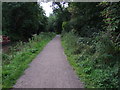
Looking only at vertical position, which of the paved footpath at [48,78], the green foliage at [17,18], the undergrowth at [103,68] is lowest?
the paved footpath at [48,78]

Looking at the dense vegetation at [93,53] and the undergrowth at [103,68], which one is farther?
the dense vegetation at [93,53]

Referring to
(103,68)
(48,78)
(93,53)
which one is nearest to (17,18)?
(93,53)

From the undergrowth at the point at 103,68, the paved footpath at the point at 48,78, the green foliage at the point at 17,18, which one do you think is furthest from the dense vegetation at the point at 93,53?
the green foliage at the point at 17,18

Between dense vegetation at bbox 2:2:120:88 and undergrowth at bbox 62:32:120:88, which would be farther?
dense vegetation at bbox 2:2:120:88

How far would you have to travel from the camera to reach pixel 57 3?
33.0m

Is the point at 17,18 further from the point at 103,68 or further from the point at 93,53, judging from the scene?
the point at 103,68

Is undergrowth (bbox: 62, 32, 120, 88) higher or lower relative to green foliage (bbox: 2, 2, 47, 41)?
lower

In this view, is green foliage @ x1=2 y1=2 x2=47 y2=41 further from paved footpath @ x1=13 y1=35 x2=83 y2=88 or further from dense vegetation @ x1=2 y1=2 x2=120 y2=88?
paved footpath @ x1=13 y1=35 x2=83 y2=88

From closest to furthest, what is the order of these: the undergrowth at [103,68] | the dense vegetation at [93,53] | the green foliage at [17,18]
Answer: the undergrowth at [103,68] → the dense vegetation at [93,53] → the green foliage at [17,18]

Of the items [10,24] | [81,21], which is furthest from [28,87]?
[10,24]

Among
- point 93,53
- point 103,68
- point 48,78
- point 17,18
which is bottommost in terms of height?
point 48,78

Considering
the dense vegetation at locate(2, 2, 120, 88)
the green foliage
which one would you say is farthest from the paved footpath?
the green foliage

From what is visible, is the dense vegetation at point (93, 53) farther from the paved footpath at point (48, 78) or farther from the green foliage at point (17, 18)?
the green foliage at point (17, 18)

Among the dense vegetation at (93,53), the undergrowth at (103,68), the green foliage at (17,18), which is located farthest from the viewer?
the green foliage at (17,18)
